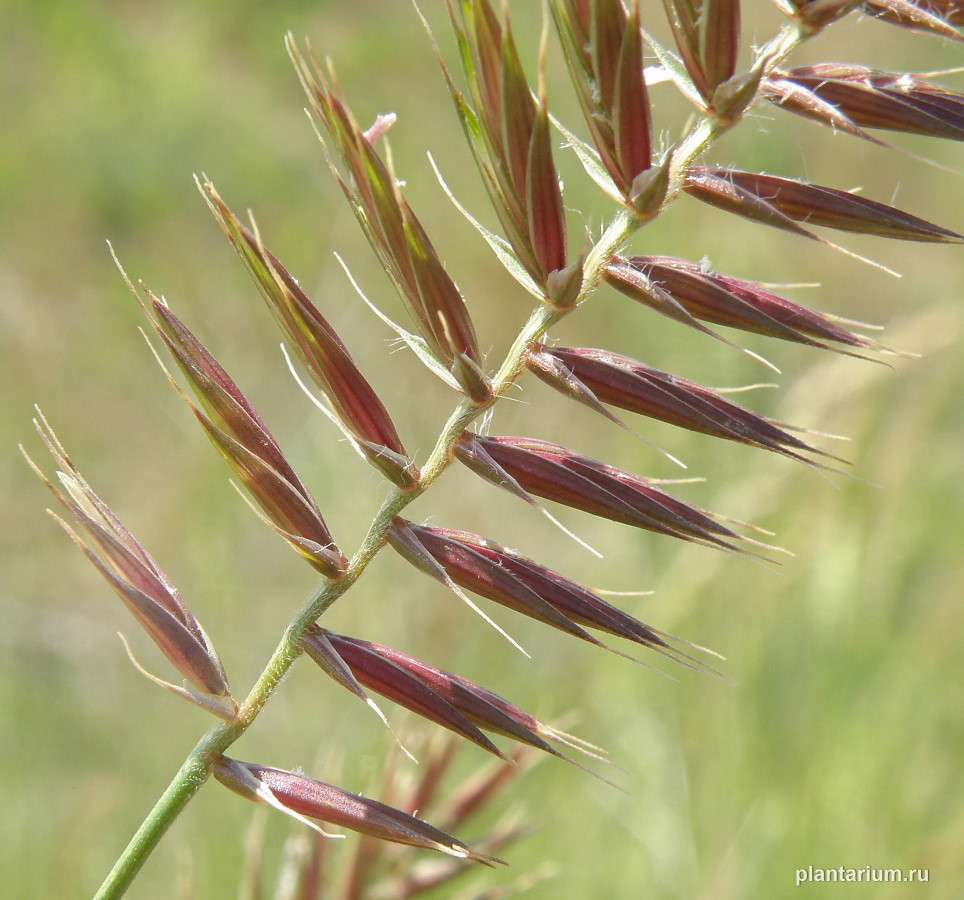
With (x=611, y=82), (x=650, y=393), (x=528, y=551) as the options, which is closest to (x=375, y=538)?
(x=650, y=393)

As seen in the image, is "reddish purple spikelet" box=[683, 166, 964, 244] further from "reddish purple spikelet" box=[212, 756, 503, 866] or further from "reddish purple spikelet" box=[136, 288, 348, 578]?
"reddish purple spikelet" box=[212, 756, 503, 866]

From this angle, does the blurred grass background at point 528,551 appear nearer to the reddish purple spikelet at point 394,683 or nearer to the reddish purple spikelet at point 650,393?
the reddish purple spikelet at point 650,393

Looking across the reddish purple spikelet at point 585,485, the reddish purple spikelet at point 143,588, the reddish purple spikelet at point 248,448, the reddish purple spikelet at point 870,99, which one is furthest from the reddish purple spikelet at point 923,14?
the reddish purple spikelet at point 143,588

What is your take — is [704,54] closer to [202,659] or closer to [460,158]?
[202,659]

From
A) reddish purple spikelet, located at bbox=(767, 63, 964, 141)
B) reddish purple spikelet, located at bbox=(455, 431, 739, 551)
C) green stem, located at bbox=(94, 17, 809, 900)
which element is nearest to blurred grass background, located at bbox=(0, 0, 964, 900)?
reddish purple spikelet, located at bbox=(767, 63, 964, 141)

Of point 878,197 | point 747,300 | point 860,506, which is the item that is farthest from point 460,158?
point 747,300

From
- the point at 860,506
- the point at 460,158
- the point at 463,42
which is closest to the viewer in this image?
the point at 463,42
